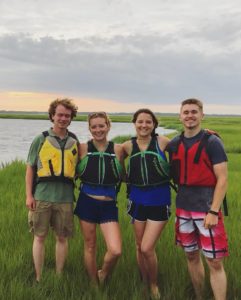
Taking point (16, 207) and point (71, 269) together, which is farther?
point (16, 207)

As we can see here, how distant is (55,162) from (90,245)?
1046mm

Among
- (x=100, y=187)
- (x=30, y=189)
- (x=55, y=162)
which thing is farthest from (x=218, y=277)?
(x=30, y=189)

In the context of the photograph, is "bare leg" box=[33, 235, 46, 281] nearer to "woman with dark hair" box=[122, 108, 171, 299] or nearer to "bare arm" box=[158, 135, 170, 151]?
"woman with dark hair" box=[122, 108, 171, 299]

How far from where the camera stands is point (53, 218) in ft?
15.8

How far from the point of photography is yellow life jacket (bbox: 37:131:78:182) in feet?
15.2

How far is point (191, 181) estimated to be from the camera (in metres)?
4.06

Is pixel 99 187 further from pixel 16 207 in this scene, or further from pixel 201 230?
pixel 16 207

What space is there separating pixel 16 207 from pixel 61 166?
13.2ft

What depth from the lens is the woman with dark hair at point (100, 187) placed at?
15.1 ft

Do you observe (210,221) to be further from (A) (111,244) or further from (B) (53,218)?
(B) (53,218)

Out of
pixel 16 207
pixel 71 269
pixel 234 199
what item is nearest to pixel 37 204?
pixel 71 269

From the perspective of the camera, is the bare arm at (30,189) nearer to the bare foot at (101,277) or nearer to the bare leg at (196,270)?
the bare foot at (101,277)

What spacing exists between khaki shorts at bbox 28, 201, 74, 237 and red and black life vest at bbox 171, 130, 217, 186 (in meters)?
1.42

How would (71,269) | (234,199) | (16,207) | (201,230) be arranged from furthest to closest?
1. (234,199)
2. (16,207)
3. (71,269)
4. (201,230)
